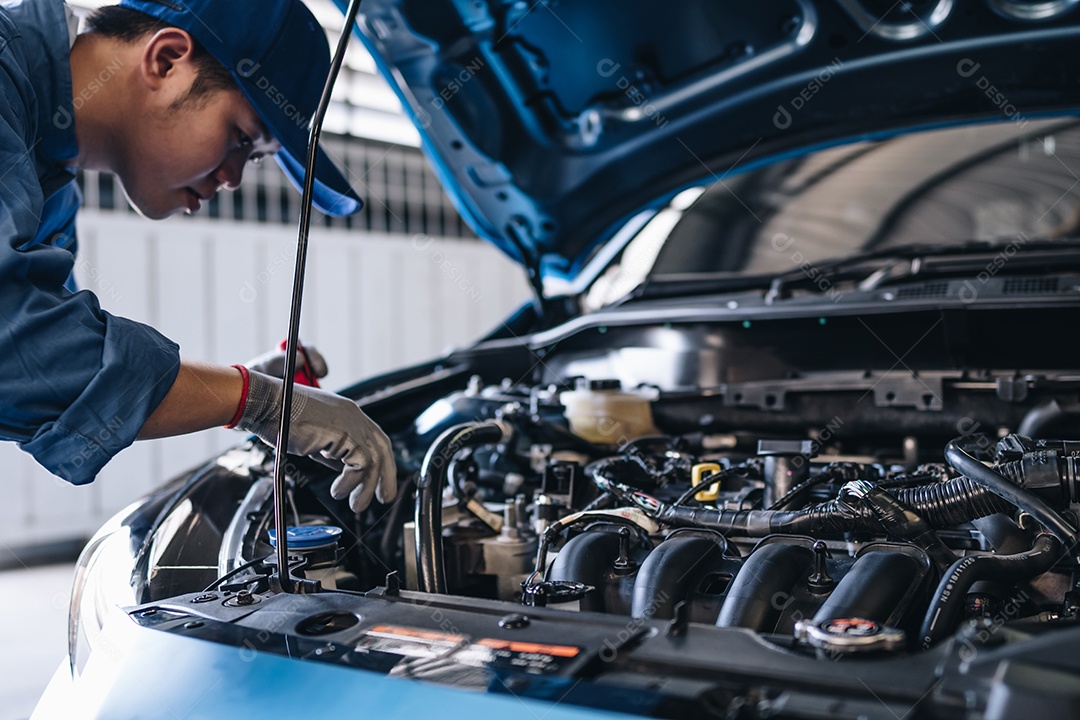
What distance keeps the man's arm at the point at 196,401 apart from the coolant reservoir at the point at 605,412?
587mm

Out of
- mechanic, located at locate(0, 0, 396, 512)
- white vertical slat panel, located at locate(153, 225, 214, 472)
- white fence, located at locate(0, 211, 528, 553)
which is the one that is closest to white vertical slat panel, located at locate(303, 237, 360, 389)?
white fence, located at locate(0, 211, 528, 553)

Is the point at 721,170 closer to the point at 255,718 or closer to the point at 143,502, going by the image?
the point at 143,502

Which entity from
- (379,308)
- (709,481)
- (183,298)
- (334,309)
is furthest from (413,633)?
(379,308)

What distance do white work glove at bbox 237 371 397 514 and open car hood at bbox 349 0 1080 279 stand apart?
76 cm

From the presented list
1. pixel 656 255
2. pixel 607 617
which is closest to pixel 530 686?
pixel 607 617

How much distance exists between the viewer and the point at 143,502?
1.36m

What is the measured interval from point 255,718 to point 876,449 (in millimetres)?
1103

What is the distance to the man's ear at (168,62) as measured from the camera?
1.19 meters

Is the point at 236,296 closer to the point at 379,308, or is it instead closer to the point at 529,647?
the point at 379,308

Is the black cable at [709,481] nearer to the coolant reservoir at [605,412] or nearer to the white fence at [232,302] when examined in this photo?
the coolant reservoir at [605,412]

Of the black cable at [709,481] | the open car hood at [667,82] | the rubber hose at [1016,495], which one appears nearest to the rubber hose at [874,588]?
the rubber hose at [1016,495]

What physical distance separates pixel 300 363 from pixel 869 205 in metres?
1.21

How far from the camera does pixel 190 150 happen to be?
128cm

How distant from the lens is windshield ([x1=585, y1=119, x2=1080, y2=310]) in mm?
1754
